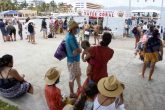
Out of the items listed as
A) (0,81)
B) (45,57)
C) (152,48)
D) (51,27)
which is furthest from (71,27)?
(51,27)

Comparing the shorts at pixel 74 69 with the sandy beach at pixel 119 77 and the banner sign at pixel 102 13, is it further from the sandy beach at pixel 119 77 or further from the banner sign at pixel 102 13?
the banner sign at pixel 102 13

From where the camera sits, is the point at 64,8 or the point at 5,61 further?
the point at 64,8

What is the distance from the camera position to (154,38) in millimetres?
7766

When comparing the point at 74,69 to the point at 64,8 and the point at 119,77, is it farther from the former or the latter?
the point at 64,8

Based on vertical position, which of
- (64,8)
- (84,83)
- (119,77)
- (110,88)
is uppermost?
(64,8)

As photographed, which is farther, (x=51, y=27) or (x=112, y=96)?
(x=51, y=27)

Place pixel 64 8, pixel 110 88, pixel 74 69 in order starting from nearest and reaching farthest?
pixel 110 88 → pixel 74 69 → pixel 64 8

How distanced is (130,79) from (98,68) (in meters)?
3.58

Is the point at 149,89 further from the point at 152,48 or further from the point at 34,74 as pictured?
the point at 34,74

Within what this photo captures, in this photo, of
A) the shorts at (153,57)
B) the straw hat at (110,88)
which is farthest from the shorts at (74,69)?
the shorts at (153,57)

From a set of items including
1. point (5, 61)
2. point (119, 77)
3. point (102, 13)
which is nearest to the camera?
point (5, 61)

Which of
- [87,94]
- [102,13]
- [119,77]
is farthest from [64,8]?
[87,94]

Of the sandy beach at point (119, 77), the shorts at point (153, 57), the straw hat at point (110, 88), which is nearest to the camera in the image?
the straw hat at point (110, 88)

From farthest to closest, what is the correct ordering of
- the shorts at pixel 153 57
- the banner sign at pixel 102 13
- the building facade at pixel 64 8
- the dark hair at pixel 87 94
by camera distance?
the building facade at pixel 64 8 → the banner sign at pixel 102 13 → the shorts at pixel 153 57 → the dark hair at pixel 87 94
